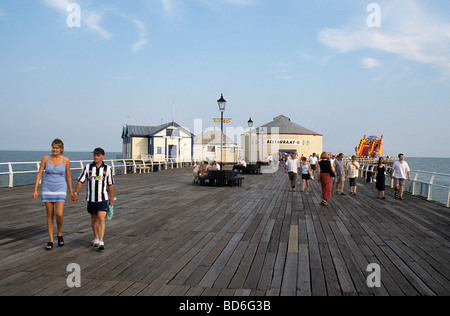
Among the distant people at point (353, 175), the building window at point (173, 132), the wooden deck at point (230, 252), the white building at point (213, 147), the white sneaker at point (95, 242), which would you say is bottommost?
the wooden deck at point (230, 252)

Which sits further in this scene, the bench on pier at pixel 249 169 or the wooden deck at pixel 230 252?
the bench on pier at pixel 249 169

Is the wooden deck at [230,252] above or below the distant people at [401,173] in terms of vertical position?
below

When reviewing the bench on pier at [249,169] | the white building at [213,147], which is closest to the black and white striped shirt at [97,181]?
the bench on pier at [249,169]

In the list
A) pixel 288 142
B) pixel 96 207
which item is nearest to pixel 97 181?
pixel 96 207

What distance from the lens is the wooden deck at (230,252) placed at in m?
4.00

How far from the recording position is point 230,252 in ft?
18.0

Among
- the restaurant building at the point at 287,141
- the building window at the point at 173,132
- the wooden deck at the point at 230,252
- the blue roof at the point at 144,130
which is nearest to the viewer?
the wooden deck at the point at 230,252

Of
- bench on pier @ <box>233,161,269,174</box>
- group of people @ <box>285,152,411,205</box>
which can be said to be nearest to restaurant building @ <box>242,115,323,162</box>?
bench on pier @ <box>233,161,269,174</box>

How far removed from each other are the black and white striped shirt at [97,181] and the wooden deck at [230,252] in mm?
868

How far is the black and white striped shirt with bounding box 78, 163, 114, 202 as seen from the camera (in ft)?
18.0

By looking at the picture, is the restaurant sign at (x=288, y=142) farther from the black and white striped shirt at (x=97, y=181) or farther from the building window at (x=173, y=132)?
the black and white striped shirt at (x=97, y=181)

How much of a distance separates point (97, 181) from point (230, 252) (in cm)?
244

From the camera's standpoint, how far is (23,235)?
638 cm
